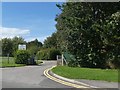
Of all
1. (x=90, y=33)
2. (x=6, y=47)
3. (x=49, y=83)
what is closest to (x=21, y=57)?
(x=90, y=33)

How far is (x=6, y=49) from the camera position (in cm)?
9738

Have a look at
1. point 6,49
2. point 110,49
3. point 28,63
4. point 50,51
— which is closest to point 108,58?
point 110,49

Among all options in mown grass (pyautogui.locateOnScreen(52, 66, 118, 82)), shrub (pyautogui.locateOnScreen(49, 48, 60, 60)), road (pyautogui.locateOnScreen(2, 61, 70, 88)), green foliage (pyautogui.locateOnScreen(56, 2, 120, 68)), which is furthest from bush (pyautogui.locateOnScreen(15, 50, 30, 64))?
shrub (pyautogui.locateOnScreen(49, 48, 60, 60))

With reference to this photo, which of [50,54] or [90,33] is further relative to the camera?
[50,54]

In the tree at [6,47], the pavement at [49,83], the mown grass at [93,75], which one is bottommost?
the pavement at [49,83]

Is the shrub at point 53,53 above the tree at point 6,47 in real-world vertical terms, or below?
below

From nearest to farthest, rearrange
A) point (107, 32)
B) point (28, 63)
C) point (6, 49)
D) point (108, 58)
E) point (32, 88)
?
point (32, 88) → point (107, 32) → point (108, 58) → point (28, 63) → point (6, 49)

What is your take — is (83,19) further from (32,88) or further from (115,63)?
(32,88)

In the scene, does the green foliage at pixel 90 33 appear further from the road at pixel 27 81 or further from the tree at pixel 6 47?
the tree at pixel 6 47

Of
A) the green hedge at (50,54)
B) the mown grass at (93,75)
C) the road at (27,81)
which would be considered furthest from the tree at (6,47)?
the mown grass at (93,75)

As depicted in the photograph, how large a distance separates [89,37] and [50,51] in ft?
132

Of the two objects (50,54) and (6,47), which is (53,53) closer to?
(50,54)

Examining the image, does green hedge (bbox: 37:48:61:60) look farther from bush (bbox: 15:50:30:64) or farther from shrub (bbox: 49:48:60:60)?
bush (bbox: 15:50:30:64)

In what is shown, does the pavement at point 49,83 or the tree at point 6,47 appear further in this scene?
the tree at point 6,47
